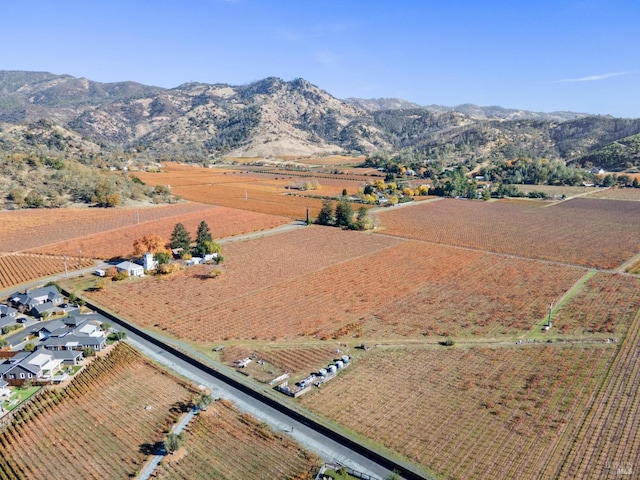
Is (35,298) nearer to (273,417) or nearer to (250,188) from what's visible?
(273,417)

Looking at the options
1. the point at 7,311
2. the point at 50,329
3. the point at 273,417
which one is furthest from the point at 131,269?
the point at 273,417

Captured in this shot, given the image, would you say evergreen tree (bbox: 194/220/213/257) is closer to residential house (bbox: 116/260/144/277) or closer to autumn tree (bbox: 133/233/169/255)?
autumn tree (bbox: 133/233/169/255)

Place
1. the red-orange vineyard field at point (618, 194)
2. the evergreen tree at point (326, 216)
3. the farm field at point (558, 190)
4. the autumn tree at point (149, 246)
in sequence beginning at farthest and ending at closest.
Result: the farm field at point (558, 190)
the red-orange vineyard field at point (618, 194)
the evergreen tree at point (326, 216)
the autumn tree at point (149, 246)

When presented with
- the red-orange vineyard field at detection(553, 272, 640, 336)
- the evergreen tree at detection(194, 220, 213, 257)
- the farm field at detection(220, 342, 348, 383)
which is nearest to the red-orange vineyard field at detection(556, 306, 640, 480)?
the red-orange vineyard field at detection(553, 272, 640, 336)

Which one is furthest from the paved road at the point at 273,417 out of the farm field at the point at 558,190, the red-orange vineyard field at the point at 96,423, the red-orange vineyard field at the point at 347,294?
the farm field at the point at 558,190

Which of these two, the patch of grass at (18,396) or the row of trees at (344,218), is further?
the row of trees at (344,218)

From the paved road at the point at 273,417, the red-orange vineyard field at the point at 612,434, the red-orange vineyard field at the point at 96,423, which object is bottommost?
the red-orange vineyard field at the point at 96,423

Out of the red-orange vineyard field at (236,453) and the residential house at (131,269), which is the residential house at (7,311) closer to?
the residential house at (131,269)
